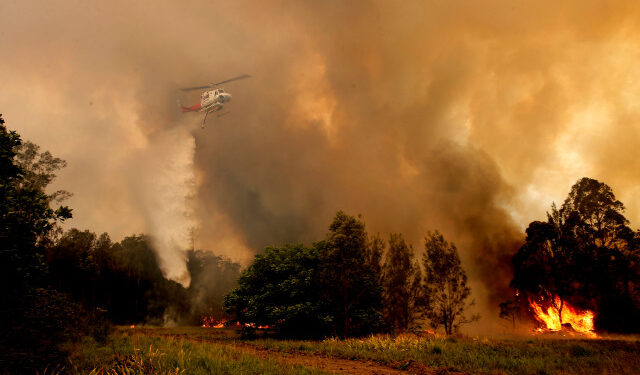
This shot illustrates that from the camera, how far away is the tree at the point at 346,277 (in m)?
28.5

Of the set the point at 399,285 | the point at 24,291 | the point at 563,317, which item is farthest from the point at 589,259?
the point at 24,291

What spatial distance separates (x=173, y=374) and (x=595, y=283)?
157ft

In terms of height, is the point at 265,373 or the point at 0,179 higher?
the point at 0,179

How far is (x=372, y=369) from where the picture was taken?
13.7 metres

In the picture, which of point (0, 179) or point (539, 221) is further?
point (539, 221)

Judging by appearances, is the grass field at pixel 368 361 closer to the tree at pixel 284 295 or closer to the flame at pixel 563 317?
the tree at pixel 284 295

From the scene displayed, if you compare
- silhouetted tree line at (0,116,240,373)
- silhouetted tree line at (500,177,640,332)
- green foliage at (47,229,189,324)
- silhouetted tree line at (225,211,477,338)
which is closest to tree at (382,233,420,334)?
silhouetted tree line at (225,211,477,338)

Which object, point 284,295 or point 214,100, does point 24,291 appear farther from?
point 214,100

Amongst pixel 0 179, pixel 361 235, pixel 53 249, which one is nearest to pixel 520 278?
pixel 361 235

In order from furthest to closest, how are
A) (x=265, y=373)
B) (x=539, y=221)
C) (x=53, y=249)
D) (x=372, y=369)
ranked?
(x=539, y=221)
(x=53, y=249)
(x=372, y=369)
(x=265, y=373)

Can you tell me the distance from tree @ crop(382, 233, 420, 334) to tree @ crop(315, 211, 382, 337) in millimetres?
9106

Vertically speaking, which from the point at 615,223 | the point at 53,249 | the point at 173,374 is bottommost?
the point at 173,374

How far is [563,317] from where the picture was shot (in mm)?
38156

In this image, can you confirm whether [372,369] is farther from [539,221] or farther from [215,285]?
[215,285]
